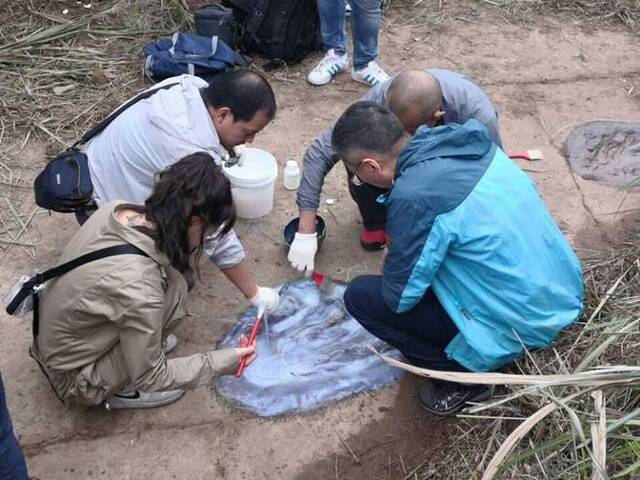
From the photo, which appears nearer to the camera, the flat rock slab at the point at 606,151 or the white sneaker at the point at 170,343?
the white sneaker at the point at 170,343

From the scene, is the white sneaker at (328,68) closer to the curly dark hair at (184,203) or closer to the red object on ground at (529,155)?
the red object on ground at (529,155)

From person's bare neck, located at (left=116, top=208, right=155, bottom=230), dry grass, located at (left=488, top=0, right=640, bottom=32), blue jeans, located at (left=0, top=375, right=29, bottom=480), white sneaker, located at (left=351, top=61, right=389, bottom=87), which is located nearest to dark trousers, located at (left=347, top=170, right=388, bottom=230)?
person's bare neck, located at (left=116, top=208, right=155, bottom=230)

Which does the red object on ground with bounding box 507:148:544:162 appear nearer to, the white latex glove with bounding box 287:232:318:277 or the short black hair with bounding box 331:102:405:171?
the white latex glove with bounding box 287:232:318:277

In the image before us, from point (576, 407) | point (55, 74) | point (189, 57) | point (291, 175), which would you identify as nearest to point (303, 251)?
point (291, 175)

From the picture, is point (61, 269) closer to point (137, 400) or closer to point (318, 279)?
point (137, 400)

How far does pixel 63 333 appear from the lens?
2445mm

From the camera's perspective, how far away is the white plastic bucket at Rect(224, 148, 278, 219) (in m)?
3.54

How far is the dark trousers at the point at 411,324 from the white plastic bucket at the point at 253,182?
36.8 inches

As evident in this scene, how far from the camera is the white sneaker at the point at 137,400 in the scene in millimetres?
2824

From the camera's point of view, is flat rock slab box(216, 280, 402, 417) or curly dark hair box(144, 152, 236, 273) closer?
curly dark hair box(144, 152, 236, 273)

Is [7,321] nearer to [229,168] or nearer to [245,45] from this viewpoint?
[229,168]

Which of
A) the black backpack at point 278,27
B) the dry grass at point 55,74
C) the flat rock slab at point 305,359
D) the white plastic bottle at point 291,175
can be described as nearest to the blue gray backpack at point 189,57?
the dry grass at point 55,74

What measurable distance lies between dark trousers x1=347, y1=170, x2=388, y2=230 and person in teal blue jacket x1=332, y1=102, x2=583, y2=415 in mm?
670

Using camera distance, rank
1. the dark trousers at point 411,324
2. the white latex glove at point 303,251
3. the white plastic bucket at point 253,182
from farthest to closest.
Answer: the white plastic bucket at point 253,182 < the white latex glove at point 303,251 < the dark trousers at point 411,324
